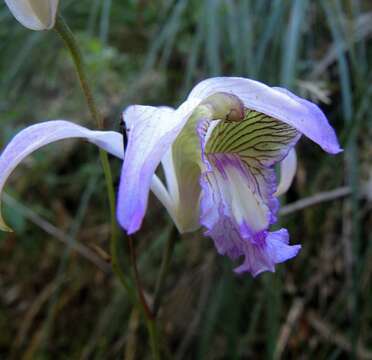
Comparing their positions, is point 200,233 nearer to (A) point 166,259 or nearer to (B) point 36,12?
(A) point 166,259

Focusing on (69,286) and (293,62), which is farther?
(69,286)

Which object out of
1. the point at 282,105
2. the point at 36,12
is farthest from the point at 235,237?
the point at 36,12

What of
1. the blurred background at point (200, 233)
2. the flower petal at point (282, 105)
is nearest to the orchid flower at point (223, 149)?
the flower petal at point (282, 105)

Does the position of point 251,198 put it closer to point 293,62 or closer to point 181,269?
point 293,62

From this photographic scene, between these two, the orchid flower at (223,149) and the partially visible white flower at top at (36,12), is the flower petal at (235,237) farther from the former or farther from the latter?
the partially visible white flower at top at (36,12)

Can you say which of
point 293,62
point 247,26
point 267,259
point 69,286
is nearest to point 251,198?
point 267,259

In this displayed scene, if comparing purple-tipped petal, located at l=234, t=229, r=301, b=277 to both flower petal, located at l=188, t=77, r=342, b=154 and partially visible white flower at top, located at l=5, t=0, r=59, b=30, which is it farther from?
partially visible white flower at top, located at l=5, t=0, r=59, b=30
